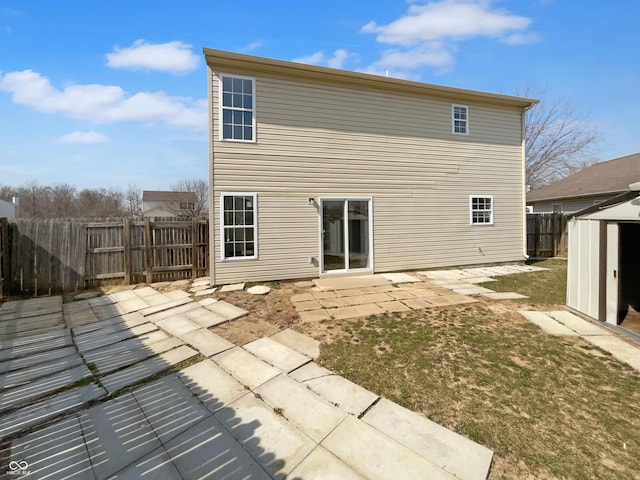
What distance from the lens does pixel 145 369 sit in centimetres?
344

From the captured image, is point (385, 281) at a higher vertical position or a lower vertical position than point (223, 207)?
lower

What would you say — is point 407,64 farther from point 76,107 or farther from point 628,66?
point 76,107

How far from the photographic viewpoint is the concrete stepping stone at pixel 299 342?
3809 mm

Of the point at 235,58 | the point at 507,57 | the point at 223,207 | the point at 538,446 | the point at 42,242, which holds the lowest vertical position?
the point at 538,446

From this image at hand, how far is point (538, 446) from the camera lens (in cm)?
222

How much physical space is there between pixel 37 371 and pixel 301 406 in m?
3.34

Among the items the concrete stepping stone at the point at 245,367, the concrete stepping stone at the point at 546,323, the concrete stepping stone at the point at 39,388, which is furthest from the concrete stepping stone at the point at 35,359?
the concrete stepping stone at the point at 546,323

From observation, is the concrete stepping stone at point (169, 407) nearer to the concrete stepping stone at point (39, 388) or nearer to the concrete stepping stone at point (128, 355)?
the concrete stepping stone at point (128, 355)

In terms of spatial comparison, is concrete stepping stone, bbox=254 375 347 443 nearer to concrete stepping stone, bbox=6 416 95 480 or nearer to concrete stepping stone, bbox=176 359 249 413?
concrete stepping stone, bbox=176 359 249 413

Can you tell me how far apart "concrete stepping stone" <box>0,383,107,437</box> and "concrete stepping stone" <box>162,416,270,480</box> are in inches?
50.8

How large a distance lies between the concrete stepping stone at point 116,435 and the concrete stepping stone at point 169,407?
6cm

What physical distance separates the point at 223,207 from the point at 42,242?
4448 millimetres

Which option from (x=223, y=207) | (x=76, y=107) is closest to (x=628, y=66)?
(x=223, y=207)

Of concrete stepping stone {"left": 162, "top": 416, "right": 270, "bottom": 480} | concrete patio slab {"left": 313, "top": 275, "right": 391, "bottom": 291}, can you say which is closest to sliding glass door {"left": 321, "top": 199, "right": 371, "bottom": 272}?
concrete patio slab {"left": 313, "top": 275, "right": 391, "bottom": 291}
